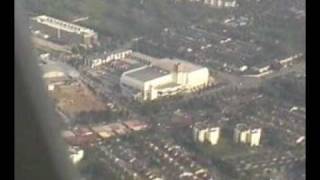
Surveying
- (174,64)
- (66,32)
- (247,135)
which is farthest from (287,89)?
(66,32)

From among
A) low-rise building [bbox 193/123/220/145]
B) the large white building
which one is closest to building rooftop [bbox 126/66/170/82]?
the large white building

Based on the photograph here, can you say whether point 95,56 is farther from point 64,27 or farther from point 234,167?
point 234,167

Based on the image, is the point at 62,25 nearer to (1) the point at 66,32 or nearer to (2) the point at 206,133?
(1) the point at 66,32

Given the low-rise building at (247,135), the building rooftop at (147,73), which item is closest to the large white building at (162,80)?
the building rooftop at (147,73)

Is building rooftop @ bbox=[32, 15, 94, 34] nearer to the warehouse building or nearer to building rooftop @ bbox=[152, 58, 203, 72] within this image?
the warehouse building

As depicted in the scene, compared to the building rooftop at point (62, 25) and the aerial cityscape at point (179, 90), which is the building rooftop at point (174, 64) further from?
the building rooftop at point (62, 25)

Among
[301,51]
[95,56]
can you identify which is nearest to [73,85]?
[95,56]
